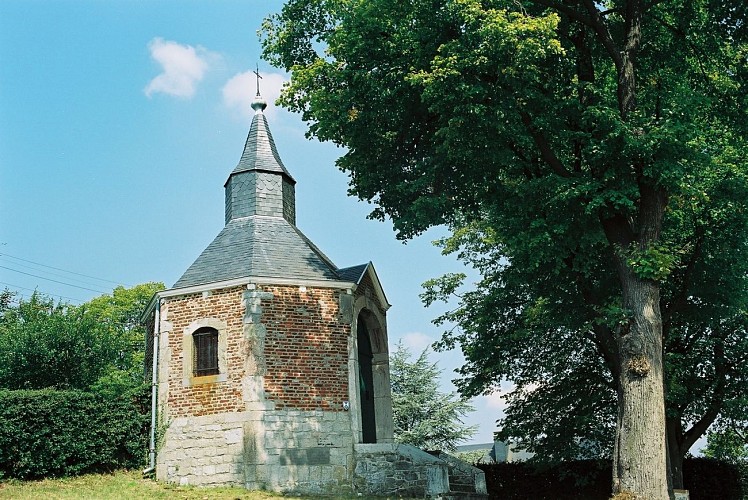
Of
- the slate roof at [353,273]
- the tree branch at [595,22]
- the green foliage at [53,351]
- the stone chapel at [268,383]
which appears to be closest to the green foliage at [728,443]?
the stone chapel at [268,383]

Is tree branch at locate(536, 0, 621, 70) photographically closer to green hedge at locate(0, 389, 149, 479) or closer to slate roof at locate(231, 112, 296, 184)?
slate roof at locate(231, 112, 296, 184)

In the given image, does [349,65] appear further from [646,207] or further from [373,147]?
[646,207]

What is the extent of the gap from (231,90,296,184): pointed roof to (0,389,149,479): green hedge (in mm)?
6859

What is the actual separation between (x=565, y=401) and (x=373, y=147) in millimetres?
9007

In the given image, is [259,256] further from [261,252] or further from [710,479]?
[710,479]

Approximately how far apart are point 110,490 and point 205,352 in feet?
11.6

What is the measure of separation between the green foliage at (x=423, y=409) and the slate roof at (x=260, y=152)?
12.8m

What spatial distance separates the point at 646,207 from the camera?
42.1 feet

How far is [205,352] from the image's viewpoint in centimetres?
1697

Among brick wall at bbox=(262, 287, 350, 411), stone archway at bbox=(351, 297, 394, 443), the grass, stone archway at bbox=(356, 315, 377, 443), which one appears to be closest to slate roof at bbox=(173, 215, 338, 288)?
brick wall at bbox=(262, 287, 350, 411)

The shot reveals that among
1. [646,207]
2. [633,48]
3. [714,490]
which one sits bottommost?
[714,490]

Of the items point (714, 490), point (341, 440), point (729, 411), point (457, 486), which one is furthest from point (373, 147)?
point (714, 490)

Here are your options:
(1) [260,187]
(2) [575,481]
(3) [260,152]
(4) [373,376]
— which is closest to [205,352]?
(4) [373,376]

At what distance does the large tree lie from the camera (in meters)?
12.0
